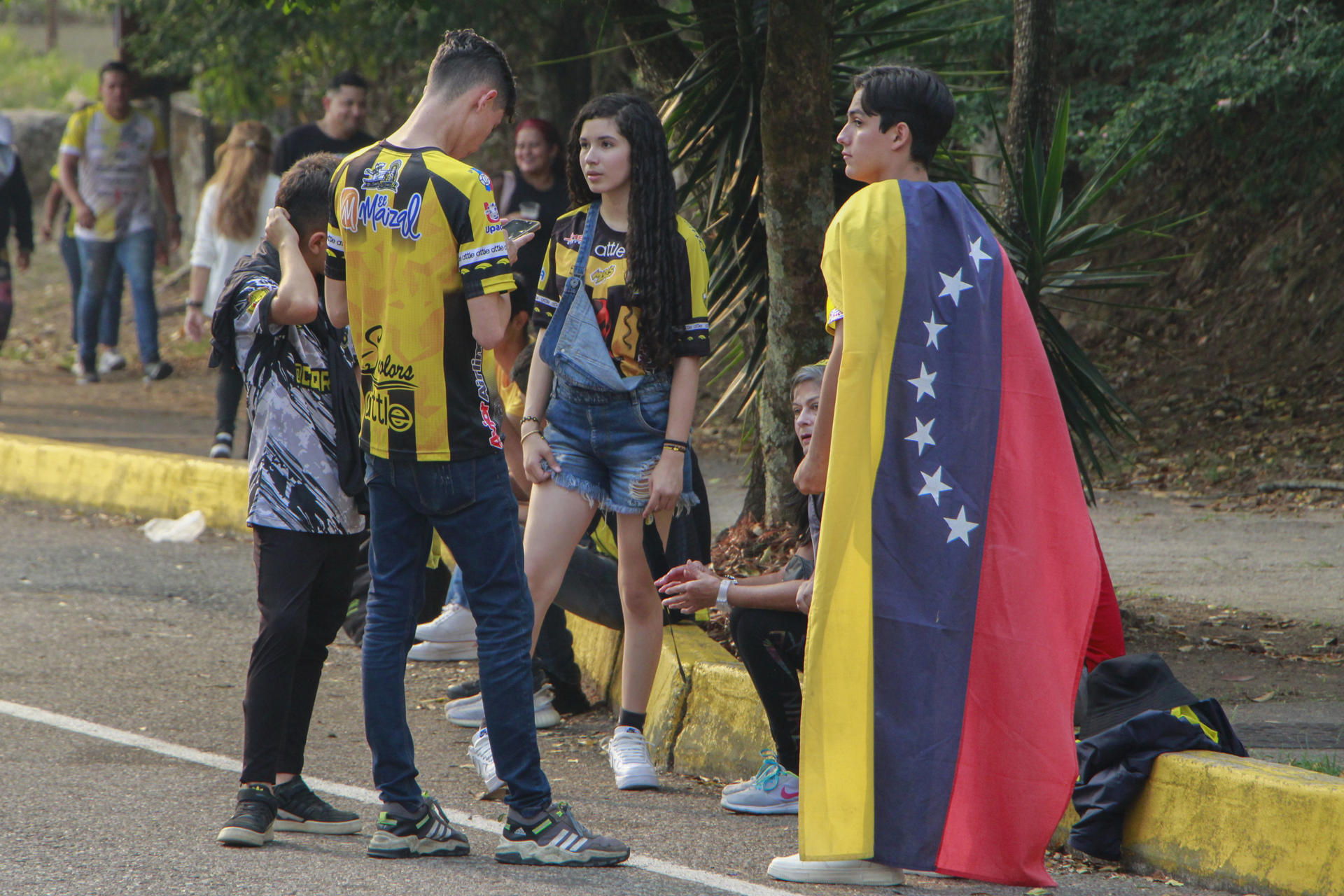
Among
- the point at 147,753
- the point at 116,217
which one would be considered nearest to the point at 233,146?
the point at 116,217

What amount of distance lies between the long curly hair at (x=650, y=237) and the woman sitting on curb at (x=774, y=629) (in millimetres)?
453

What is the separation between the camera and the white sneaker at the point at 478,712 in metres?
5.12

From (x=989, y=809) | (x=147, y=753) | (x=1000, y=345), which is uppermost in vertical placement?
(x=1000, y=345)

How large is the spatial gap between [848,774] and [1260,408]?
27.7 ft

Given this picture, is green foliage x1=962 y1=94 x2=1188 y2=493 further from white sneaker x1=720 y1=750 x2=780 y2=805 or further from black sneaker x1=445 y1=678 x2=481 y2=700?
black sneaker x1=445 y1=678 x2=481 y2=700

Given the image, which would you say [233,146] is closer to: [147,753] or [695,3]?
[695,3]

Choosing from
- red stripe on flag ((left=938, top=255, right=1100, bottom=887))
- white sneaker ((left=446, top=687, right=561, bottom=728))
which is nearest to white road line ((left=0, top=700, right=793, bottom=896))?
red stripe on flag ((left=938, top=255, right=1100, bottom=887))

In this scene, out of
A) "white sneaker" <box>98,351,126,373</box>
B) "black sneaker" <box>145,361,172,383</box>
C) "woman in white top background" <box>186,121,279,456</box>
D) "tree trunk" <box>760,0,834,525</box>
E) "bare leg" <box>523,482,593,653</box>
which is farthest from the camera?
"white sneaker" <box>98,351,126,373</box>

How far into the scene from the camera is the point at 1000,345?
3.62 metres

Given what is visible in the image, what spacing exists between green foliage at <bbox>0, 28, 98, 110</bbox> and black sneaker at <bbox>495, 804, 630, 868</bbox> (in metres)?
24.0

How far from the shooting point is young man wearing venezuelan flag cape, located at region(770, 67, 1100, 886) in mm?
3463

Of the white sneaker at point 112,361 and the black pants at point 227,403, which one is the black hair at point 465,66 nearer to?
the black pants at point 227,403

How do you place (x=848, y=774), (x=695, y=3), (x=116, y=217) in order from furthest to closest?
(x=116, y=217), (x=695, y=3), (x=848, y=774)

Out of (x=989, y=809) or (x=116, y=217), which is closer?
(x=989, y=809)
